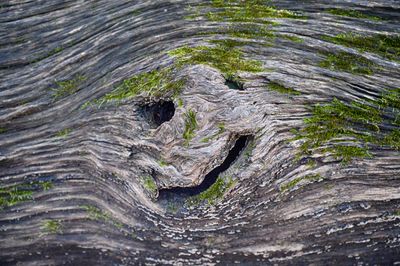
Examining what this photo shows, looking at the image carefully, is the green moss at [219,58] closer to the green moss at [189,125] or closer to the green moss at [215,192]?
the green moss at [189,125]

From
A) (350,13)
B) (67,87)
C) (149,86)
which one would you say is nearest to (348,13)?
(350,13)

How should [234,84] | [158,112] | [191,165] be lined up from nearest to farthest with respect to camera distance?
[191,165]
[234,84]
[158,112]

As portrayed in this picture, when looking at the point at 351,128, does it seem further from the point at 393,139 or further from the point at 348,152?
the point at 393,139

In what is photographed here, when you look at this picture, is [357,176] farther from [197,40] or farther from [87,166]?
[87,166]

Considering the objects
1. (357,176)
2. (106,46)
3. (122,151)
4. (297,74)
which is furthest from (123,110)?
(357,176)

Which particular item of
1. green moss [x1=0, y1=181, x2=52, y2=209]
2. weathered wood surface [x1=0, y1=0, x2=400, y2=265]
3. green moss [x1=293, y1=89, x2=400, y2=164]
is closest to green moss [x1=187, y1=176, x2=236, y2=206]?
weathered wood surface [x1=0, y1=0, x2=400, y2=265]

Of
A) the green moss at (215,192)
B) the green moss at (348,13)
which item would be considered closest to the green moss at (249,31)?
the green moss at (348,13)
